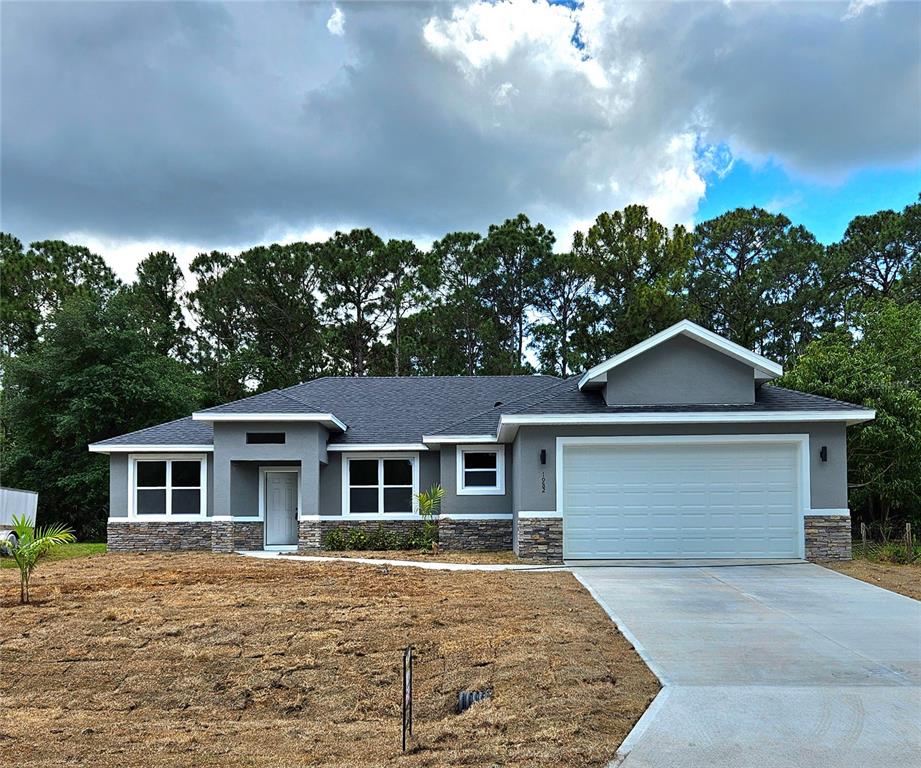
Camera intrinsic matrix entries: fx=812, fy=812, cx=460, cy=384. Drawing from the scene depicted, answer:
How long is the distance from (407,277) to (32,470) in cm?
1704

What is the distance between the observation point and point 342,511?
20359 mm

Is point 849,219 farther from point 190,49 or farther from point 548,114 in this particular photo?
point 190,49

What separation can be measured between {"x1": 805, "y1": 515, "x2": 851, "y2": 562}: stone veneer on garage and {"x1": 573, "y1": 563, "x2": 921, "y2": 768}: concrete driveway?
→ 8.78 ft

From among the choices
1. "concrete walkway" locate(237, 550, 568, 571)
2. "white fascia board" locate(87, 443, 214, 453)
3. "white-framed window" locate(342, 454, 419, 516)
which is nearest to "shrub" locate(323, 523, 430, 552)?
"white-framed window" locate(342, 454, 419, 516)

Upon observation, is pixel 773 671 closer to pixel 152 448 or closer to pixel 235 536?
pixel 235 536

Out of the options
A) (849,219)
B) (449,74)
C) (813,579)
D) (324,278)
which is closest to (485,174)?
(449,74)

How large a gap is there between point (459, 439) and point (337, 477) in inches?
137

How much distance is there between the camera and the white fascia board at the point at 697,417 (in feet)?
50.4

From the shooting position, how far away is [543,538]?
1572 centimetres

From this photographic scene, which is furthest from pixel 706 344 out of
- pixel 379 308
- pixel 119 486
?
pixel 379 308

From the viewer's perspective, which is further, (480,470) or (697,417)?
(480,470)

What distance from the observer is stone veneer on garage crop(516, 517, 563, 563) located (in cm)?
1570

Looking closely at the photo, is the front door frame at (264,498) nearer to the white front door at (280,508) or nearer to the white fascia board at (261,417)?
the white front door at (280,508)

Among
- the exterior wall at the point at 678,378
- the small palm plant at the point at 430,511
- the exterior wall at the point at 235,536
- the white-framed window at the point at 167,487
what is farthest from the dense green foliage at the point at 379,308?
the exterior wall at the point at 678,378
